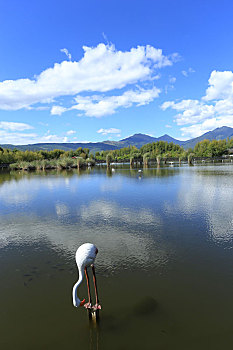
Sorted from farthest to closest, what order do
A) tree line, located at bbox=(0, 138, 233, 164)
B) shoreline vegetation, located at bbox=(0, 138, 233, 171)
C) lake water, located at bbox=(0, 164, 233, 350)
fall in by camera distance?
tree line, located at bbox=(0, 138, 233, 164) < shoreline vegetation, located at bbox=(0, 138, 233, 171) < lake water, located at bbox=(0, 164, 233, 350)

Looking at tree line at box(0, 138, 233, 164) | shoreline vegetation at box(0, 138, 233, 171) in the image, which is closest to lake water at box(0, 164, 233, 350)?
shoreline vegetation at box(0, 138, 233, 171)

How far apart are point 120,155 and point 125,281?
19218 cm

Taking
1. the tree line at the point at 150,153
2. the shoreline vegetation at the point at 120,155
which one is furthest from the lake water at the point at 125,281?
the tree line at the point at 150,153

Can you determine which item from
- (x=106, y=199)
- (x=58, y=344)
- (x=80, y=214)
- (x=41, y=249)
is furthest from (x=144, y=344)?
(x=106, y=199)

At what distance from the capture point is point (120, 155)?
650 feet

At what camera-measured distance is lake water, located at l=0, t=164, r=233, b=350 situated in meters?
5.26

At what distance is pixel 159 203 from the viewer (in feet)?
61.0

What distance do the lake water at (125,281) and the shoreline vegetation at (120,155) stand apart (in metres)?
63.5

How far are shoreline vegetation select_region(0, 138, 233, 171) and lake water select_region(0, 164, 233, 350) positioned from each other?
6354 cm

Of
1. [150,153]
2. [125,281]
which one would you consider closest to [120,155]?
[150,153]

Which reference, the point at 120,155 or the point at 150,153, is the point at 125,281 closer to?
the point at 150,153

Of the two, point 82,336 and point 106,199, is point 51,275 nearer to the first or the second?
point 82,336

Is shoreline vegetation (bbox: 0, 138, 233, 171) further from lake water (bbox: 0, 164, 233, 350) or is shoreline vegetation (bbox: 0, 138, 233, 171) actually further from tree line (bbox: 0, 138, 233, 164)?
lake water (bbox: 0, 164, 233, 350)

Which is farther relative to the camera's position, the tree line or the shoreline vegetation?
the tree line
